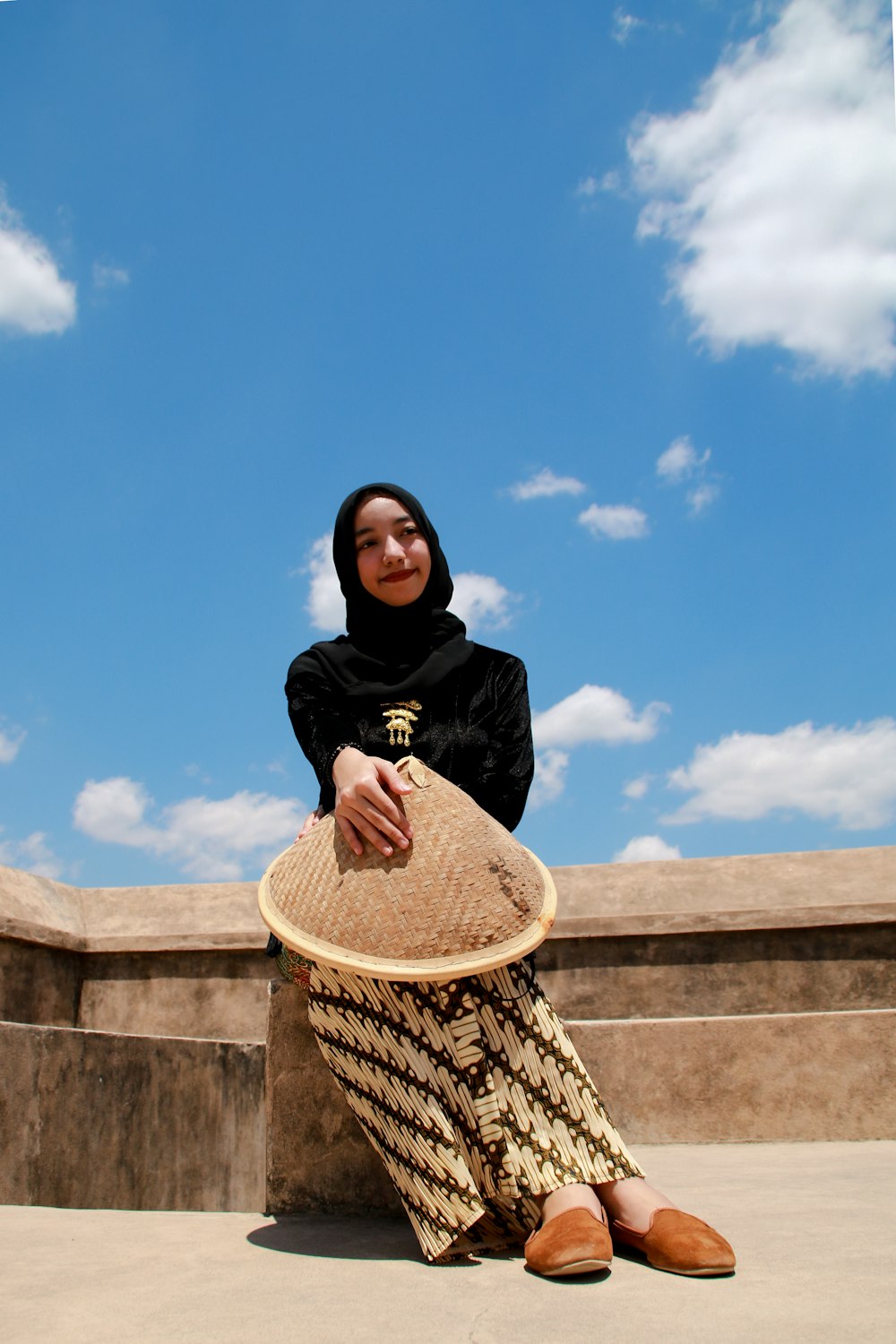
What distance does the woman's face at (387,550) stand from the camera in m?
2.53

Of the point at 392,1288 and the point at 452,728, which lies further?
the point at 452,728

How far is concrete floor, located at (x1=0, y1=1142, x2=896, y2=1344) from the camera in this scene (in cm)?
135

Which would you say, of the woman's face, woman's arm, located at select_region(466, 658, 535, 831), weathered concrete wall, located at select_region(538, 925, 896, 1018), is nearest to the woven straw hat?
woman's arm, located at select_region(466, 658, 535, 831)

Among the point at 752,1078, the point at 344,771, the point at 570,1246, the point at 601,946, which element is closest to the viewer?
the point at 570,1246

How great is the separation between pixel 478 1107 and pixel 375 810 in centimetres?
58

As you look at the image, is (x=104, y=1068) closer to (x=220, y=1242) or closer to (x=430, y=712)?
(x=220, y=1242)

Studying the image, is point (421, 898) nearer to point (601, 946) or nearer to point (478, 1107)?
point (478, 1107)

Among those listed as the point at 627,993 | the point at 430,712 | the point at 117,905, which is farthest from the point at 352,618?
the point at 117,905

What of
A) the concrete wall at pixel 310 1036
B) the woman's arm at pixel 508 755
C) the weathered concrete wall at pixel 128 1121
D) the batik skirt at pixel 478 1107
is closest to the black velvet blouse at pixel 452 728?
the woman's arm at pixel 508 755

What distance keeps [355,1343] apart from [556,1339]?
Result: 0.86 ft

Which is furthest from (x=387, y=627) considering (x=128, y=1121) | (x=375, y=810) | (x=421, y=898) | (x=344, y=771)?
(x=128, y=1121)

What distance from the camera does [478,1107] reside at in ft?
6.05

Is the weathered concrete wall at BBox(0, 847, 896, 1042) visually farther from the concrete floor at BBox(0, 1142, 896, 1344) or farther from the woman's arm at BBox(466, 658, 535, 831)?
the woman's arm at BBox(466, 658, 535, 831)

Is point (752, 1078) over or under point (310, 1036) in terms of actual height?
under
